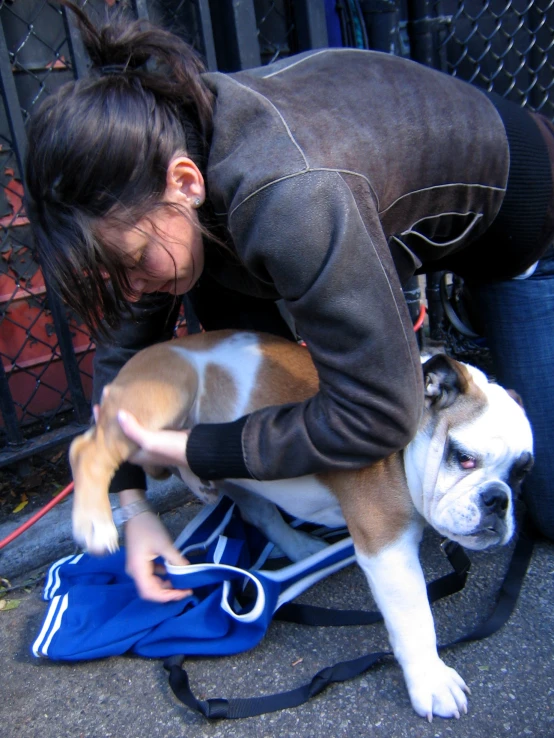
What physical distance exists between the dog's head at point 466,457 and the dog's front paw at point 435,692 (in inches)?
12.7

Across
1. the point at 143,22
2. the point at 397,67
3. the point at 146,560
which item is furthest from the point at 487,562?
the point at 143,22

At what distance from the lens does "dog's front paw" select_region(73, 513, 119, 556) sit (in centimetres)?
180

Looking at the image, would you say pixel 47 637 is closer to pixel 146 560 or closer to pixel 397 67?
pixel 146 560

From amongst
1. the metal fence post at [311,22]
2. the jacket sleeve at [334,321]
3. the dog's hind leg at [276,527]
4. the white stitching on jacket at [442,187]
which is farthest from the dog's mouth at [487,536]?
the metal fence post at [311,22]

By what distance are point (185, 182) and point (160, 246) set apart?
161 mm

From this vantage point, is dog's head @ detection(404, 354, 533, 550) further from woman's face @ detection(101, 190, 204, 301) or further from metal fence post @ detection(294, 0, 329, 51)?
metal fence post @ detection(294, 0, 329, 51)

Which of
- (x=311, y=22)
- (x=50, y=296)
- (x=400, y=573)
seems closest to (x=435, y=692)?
(x=400, y=573)

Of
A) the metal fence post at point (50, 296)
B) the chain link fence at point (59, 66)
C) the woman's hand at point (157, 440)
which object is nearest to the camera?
the woman's hand at point (157, 440)

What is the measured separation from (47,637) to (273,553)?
749mm

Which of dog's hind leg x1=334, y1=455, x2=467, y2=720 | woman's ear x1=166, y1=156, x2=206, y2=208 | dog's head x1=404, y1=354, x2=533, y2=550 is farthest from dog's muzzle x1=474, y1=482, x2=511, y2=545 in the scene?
woman's ear x1=166, y1=156, x2=206, y2=208

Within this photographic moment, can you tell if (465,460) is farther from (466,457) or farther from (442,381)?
(442,381)

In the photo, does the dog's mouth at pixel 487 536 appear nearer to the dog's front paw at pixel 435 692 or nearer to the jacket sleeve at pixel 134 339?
the dog's front paw at pixel 435 692

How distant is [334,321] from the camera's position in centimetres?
154

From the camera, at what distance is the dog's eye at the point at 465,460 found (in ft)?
5.77
